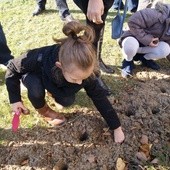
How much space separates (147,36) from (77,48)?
1.21 m

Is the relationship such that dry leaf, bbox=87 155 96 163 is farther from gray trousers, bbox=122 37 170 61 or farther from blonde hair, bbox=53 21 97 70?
gray trousers, bbox=122 37 170 61

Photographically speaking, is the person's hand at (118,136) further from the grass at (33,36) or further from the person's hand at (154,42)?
the person's hand at (154,42)

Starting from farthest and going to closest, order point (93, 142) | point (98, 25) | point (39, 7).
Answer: point (39, 7) < point (98, 25) < point (93, 142)

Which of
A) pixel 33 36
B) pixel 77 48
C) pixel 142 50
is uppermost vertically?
pixel 77 48

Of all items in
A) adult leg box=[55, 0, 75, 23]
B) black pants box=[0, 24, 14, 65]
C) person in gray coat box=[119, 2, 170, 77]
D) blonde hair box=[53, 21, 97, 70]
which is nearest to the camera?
blonde hair box=[53, 21, 97, 70]

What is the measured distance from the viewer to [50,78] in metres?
2.29

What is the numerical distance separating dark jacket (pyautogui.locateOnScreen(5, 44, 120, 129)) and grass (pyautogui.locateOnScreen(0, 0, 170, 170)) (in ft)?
1.39

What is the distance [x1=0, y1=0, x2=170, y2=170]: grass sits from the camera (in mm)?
2801

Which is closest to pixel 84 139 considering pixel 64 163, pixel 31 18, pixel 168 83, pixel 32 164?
pixel 64 163

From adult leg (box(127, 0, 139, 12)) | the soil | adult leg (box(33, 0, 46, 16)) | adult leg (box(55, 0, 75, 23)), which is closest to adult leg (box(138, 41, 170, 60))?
the soil

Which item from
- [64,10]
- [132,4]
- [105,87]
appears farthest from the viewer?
[132,4]

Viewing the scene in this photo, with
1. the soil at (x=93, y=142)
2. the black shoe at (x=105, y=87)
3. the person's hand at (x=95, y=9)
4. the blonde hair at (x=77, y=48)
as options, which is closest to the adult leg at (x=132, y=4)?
the black shoe at (x=105, y=87)

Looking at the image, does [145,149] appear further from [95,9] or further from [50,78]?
[95,9]

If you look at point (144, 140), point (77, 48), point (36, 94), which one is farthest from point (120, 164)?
point (77, 48)
